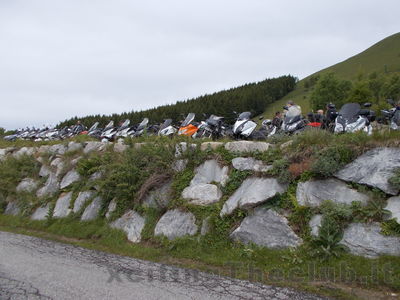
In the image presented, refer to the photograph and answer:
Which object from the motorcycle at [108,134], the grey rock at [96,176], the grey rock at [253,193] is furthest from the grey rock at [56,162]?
the grey rock at [253,193]

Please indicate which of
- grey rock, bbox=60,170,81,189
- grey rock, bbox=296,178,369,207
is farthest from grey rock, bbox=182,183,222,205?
grey rock, bbox=60,170,81,189

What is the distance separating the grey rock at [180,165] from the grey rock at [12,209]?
644 centimetres

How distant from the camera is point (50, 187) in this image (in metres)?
11.2

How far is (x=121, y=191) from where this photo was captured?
27.4ft

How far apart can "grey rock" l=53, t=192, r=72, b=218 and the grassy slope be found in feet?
217

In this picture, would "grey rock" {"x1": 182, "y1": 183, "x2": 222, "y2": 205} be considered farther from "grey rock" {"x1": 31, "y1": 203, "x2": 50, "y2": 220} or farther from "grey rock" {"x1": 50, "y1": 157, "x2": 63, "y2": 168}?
"grey rock" {"x1": 50, "y1": 157, "x2": 63, "y2": 168}

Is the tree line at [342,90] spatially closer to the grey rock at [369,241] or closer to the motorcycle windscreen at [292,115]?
the motorcycle windscreen at [292,115]

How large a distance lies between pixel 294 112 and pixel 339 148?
12.3ft

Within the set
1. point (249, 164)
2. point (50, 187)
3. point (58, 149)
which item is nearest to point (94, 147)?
point (50, 187)

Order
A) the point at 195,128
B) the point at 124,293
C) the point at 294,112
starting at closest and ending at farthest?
1. the point at 124,293
2. the point at 294,112
3. the point at 195,128

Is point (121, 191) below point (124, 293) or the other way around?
the other way around

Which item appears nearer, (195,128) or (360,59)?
(195,128)

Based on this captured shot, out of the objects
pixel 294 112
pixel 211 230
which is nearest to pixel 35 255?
pixel 211 230

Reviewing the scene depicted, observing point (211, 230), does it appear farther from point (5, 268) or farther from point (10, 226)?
point (10, 226)
